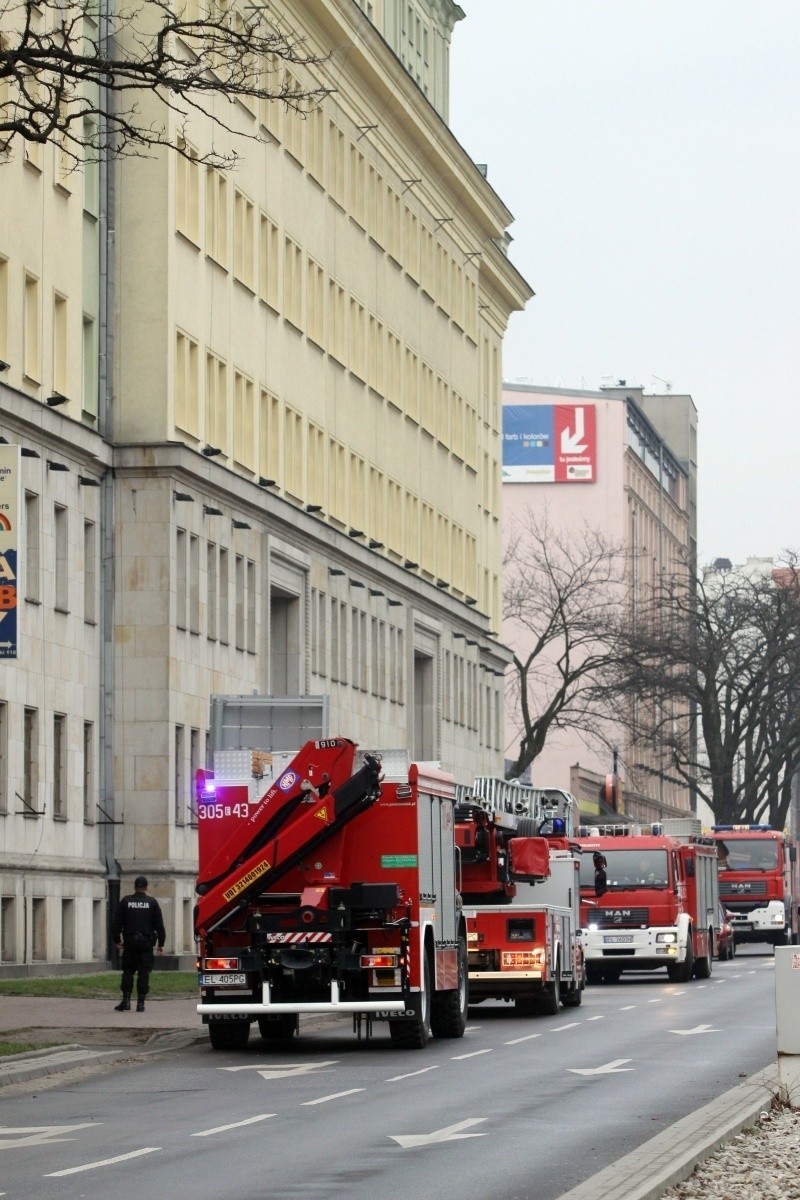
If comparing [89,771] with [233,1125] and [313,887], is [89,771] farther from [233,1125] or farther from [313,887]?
[233,1125]

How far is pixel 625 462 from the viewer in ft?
415

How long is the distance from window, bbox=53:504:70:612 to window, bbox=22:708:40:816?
2528 mm

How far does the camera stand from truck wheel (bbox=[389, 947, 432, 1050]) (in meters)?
25.9

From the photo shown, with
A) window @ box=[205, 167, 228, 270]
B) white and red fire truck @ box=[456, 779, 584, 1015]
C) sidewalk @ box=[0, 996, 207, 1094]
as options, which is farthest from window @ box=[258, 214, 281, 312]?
sidewalk @ box=[0, 996, 207, 1094]

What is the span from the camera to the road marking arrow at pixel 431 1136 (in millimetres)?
16464

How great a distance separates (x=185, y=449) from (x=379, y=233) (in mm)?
22692

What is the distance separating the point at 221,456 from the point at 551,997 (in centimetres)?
2209

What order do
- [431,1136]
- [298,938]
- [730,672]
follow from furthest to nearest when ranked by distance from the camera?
[730,672] → [298,938] → [431,1136]

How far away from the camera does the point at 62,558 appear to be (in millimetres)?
46281

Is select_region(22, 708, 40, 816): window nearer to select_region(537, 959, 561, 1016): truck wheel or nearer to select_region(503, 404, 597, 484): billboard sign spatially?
select_region(537, 959, 561, 1016): truck wheel

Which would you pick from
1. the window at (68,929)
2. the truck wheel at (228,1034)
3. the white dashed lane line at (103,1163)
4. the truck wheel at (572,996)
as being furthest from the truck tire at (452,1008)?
the window at (68,929)

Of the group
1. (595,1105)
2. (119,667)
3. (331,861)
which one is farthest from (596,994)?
(595,1105)

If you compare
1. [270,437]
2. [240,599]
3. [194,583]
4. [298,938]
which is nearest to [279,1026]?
[298,938]

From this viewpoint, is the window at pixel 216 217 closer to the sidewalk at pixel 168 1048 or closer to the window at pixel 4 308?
the window at pixel 4 308
